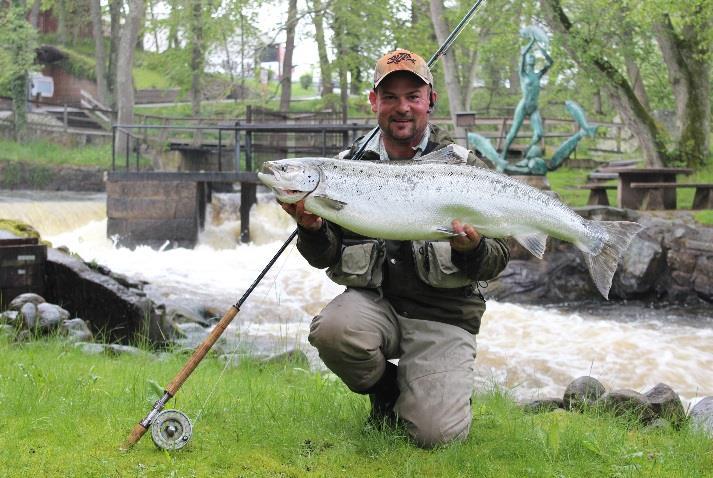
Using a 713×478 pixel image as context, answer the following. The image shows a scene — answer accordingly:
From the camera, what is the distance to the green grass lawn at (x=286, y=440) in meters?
3.65

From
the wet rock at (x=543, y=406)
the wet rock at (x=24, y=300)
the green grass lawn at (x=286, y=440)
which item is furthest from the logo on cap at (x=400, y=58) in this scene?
the wet rock at (x=24, y=300)

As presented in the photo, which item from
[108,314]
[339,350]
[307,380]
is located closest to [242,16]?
[108,314]

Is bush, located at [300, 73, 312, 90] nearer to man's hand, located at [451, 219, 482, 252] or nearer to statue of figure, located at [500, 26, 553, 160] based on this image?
statue of figure, located at [500, 26, 553, 160]

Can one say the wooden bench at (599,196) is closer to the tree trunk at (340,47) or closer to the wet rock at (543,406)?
the wet rock at (543,406)

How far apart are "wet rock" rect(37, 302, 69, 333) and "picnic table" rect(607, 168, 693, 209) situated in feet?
Answer: 32.5

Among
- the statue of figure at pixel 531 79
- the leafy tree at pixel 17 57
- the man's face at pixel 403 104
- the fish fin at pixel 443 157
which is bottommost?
the fish fin at pixel 443 157

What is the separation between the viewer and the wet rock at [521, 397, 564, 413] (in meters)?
5.60

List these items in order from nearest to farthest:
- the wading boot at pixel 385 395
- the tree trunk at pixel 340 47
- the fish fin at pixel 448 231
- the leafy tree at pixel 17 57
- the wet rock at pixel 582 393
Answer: the fish fin at pixel 448 231, the wading boot at pixel 385 395, the wet rock at pixel 582 393, the tree trunk at pixel 340 47, the leafy tree at pixel 17 57

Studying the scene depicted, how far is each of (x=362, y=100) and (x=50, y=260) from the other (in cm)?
3154

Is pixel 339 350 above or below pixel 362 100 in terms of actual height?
below

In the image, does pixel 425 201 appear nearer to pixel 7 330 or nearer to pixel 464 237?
pixel 464 237

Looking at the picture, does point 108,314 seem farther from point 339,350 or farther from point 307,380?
point 339,350

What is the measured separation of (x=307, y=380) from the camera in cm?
602

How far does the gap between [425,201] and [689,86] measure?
17323mm
